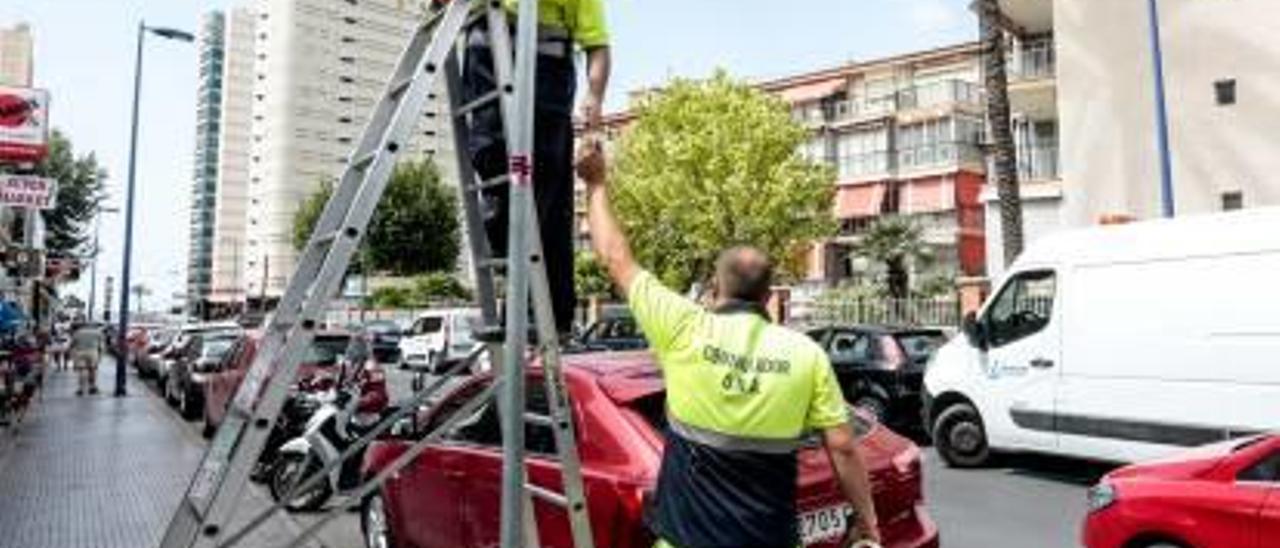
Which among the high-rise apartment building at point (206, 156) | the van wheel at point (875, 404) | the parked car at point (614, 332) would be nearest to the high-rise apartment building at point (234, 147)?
the high-rise apartment building at point (206, 156)

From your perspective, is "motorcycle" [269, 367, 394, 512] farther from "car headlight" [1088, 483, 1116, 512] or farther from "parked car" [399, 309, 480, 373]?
"parked car" [399, 309, 480, 373]

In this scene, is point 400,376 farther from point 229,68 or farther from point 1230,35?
point 229,68

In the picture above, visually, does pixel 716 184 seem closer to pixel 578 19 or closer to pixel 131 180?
pixel 131 180

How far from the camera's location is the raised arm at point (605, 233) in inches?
158

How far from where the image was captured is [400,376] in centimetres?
3503

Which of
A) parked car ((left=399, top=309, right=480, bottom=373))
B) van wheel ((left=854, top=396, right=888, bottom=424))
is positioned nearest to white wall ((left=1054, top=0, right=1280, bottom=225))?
van wheel ((left=854, top=396, right=888, bottom=424))

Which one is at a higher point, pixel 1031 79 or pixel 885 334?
pixel 1031 79

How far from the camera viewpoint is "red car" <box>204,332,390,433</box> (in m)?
14.1

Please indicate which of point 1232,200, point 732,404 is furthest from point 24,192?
point 1232,200

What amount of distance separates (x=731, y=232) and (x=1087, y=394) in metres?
29.3

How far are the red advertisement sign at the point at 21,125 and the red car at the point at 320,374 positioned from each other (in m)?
6.60

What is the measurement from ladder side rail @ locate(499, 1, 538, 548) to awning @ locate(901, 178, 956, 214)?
159ft

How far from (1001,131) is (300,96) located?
101771mm

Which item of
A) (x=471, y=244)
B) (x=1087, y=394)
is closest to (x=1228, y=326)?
(x=1087, y=394)
